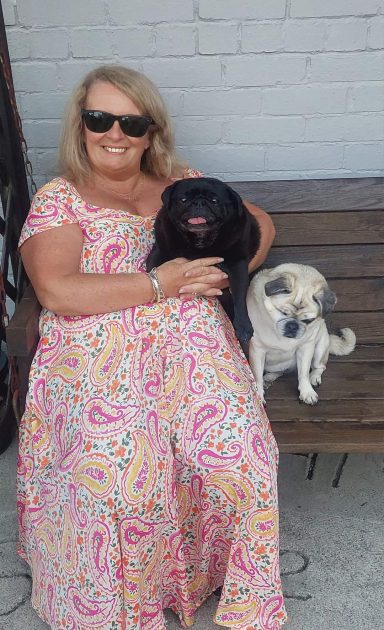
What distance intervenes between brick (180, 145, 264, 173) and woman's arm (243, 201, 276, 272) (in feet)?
2.00

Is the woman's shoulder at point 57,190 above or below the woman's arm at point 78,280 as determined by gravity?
above

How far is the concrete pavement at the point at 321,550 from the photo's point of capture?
2.17 metres

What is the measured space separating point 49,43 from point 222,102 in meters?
0.75

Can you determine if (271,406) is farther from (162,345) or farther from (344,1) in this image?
(344,1)

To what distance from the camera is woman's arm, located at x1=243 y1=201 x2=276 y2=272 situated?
8.13ft

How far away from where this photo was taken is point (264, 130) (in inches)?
120

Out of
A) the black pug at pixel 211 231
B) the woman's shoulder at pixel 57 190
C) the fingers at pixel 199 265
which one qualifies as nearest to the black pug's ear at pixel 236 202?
the black pug at pixel 211 231

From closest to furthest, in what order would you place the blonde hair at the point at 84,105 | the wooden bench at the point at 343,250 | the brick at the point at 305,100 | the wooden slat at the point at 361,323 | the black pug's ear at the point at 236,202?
the black pug's ear at the point at 236,202, the blonde hair at the point at 84,105, the wooden bench at the point at 343,250, the wooden slat at the point at 361,323, the brick at the point at 305,100

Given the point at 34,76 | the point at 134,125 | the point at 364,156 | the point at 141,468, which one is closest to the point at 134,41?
the point at 34,76

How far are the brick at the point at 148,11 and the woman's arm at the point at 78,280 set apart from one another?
1128 mm

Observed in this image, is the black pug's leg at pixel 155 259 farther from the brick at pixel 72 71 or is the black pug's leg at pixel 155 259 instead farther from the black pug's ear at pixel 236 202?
the brick at pixel 72 71

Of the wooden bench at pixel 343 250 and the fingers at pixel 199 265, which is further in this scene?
the wooden bench at pixel 343 250

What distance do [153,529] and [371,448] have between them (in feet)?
2.59

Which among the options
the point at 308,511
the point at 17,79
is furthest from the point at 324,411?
the point at 17,79
